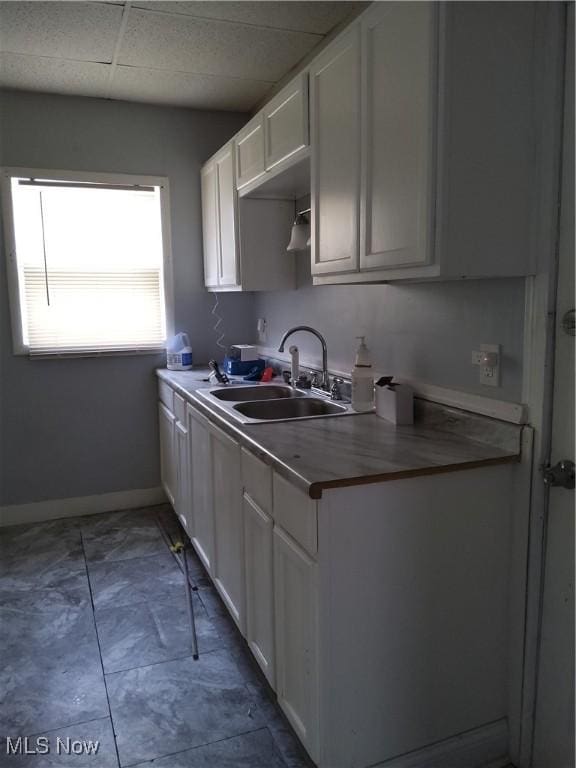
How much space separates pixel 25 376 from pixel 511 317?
9.38ft

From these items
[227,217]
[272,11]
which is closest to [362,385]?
[227,217]

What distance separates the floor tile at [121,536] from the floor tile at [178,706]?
3.41ft

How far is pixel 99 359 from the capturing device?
12.0 feet

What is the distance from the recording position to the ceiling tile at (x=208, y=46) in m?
2.51

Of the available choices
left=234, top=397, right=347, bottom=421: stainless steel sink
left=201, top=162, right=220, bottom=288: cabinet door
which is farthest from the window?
left=234, top=397, right=347, bottom=421: stainless steel sink

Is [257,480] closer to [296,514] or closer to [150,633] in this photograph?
[296,514]

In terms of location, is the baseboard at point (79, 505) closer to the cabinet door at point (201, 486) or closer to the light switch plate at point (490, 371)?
the cabinet door at point (201, 486)

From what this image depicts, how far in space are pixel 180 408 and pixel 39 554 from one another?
3.61 feet

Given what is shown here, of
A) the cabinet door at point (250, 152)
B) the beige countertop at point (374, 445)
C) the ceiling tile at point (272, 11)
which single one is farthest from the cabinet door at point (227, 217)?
the beige countertop at point (374, 445)

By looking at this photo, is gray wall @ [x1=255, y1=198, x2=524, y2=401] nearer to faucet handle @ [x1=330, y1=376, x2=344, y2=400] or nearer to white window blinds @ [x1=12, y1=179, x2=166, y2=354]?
faucet handle @ [x1=330, y1=376, x2=344, y2=400]

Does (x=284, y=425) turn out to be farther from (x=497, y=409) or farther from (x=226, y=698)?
(x=226, y=698)

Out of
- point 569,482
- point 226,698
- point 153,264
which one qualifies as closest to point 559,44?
point 569,482

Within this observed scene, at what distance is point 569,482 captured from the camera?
150 cm

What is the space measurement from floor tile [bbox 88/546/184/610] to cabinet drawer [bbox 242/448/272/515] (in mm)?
1005
